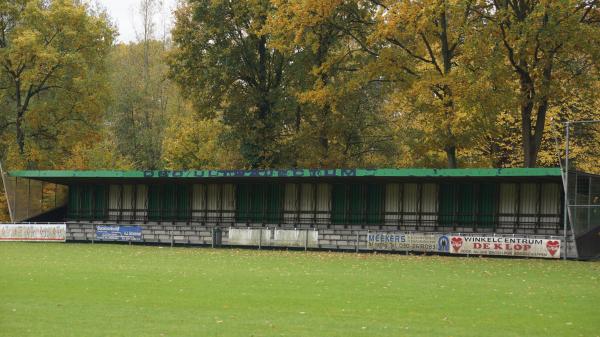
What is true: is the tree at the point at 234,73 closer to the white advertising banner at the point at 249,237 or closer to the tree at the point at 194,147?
the tree at the point at 194,147

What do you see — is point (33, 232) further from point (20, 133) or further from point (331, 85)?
point (20, 133)

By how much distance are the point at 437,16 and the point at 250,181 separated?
43.3 feet

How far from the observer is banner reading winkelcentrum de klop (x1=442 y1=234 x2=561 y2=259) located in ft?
114

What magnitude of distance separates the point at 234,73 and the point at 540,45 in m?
20.0

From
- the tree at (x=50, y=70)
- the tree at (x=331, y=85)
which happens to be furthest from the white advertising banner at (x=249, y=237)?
the tree at (x=50, y=70)

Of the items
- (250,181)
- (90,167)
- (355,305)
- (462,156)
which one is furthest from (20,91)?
(355,305)

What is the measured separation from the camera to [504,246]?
35.4 meters

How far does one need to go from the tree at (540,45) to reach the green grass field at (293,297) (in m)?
10.4

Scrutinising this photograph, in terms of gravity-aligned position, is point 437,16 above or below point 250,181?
above

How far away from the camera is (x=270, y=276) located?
25.2 m

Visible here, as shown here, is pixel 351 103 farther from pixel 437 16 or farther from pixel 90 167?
pixel 90 167

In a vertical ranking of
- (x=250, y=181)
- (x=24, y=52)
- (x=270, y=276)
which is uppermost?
(x=24, y=52)

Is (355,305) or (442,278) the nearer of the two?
(355,305)

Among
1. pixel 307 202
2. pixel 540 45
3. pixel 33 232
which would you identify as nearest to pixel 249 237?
pixel 307 202
